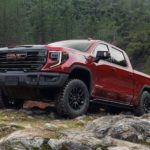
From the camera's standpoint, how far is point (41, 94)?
923 centimetres

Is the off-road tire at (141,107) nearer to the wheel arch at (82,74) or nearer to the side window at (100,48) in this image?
the side window at (100,48)

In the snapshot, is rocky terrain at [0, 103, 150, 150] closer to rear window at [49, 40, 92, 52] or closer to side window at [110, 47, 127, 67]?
rear window at [49, 40, 92, 52]

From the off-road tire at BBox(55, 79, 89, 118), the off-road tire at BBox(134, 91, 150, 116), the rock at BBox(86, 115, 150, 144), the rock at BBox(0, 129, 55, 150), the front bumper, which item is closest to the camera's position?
the rock at BBox(0, 129, 55, 150)

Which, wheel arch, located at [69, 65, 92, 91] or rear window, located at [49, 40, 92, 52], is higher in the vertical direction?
rear window, located at [49, 40, 92, 52]

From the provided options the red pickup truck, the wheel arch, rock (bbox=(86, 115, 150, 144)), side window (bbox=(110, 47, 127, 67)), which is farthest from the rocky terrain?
side window (bbox=(110, 47, 127, 67))

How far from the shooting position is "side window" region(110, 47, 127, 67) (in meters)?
10.9

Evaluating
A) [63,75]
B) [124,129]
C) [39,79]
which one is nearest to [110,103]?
[63,75]

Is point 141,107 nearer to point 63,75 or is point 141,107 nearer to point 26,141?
point 63,75

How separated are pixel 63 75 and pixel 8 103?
1940mm

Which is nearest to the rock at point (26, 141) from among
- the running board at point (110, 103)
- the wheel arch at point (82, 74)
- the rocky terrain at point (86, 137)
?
the rocky terrain at point (86, 137)

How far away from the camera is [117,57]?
11.1 meters

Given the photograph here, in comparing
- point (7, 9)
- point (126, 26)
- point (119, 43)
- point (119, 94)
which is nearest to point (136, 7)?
point (126, 26)

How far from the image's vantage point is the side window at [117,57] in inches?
428

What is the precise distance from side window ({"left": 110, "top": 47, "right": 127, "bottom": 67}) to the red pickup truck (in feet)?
0.29
